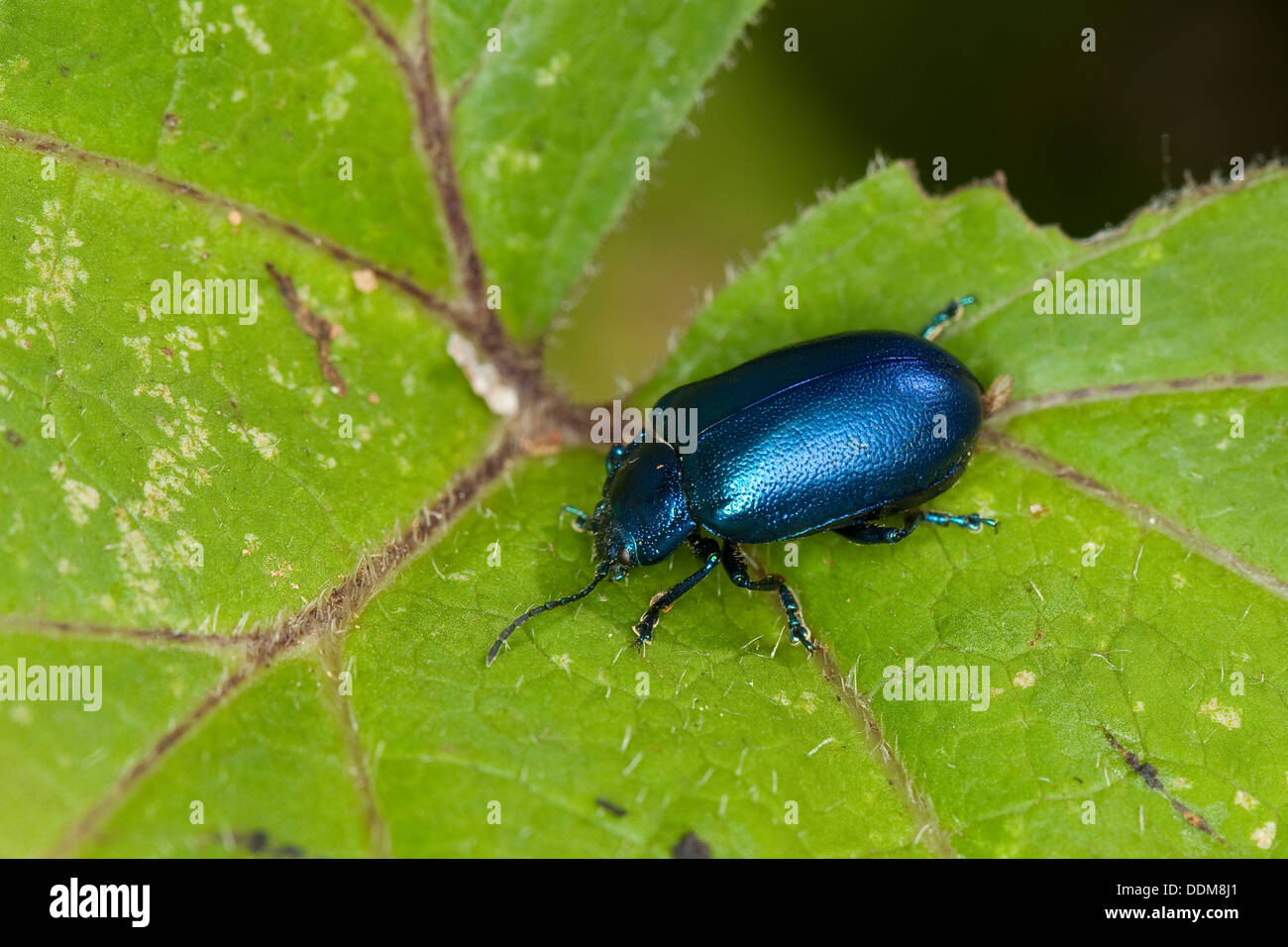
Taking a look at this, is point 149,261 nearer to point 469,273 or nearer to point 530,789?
point 469,273

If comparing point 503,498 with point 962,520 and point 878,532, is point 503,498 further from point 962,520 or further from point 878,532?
point 962,520

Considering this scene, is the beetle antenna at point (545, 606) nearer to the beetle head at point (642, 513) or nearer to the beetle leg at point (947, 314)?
the beetle head at point (642, 513)

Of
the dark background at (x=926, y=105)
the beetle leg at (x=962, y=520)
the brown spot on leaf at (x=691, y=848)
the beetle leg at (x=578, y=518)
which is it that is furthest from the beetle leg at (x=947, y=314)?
the brown spot on leaf at (x=691, y=848)

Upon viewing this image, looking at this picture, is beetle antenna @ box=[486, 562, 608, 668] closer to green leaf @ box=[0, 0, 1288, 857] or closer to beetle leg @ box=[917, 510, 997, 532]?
green leaf @ box=[0, 0, 1288, 857]

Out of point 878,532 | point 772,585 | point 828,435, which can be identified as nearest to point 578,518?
point 772,585

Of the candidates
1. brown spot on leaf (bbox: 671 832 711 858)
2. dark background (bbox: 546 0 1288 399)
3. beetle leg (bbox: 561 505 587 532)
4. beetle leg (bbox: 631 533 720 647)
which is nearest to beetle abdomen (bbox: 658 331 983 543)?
beetle leg (bbox: 631 533 720 647)
